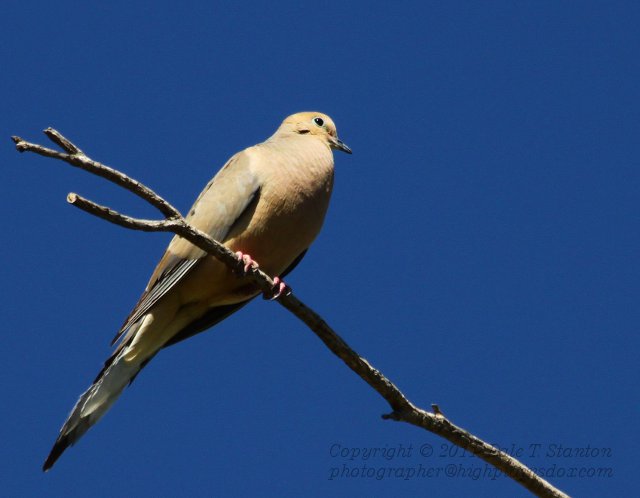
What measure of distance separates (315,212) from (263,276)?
908 millimetres

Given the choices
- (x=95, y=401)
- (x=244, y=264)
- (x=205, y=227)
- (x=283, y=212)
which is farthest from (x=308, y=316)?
(x=95, y=401)

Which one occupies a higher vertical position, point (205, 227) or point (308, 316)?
point (205, 227)

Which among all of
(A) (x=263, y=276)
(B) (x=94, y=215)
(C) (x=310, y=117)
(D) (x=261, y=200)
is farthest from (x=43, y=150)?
(C) (x=310, y=117)

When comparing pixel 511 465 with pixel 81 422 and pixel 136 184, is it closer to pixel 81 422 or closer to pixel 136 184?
pixel 136 184

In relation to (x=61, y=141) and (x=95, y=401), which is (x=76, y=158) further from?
(x=95, y=401)

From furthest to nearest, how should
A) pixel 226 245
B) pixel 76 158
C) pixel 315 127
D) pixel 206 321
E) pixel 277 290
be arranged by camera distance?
pixel 315 127, pixel 206 321, pixel 226 245, pixel 277 290, pixel 76 158

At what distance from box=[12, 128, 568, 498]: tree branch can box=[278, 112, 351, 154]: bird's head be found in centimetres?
203

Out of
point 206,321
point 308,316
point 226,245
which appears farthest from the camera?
point 206,321

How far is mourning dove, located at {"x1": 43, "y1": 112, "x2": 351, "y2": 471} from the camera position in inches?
206

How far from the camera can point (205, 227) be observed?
5348mm

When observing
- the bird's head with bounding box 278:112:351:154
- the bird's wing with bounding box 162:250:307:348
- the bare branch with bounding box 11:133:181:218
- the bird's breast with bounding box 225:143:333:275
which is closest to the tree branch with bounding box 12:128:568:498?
the bare branch with bounding box 11:133:181:218

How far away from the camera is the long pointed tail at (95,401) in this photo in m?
5.20

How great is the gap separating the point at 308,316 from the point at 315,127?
7.78 ft

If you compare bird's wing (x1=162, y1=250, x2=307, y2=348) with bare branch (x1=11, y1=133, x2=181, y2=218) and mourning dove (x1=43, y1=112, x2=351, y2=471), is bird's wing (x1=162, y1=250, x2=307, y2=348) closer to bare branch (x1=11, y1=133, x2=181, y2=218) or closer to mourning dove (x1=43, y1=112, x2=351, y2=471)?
mourning dove (x1=43, y1=112, x2=351, y2=471)
